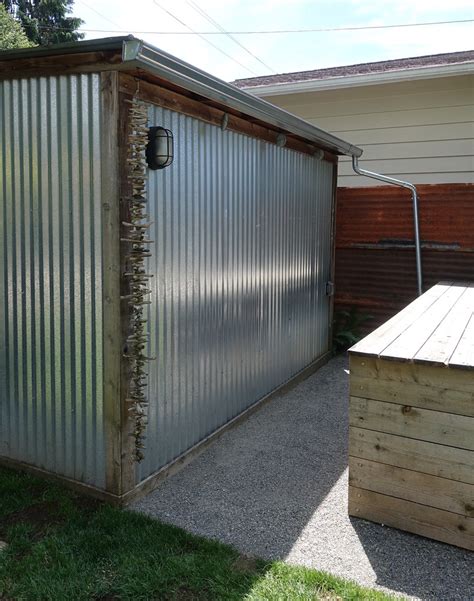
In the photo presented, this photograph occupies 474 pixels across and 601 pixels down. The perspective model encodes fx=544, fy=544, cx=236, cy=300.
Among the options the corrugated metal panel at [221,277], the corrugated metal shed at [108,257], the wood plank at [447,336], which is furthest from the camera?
the corrugated metal panel at [221,277]

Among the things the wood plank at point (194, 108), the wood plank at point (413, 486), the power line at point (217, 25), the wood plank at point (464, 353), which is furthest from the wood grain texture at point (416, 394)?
the power line at point (217, 25)

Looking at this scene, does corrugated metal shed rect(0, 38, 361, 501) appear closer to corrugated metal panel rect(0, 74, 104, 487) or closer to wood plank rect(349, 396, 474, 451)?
corrugated metal panel rect(0, 74, 104, 487)

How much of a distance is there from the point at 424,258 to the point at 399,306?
0.66 m

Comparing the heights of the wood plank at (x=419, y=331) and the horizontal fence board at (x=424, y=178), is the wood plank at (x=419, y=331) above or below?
below

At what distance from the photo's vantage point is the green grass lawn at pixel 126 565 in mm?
2293

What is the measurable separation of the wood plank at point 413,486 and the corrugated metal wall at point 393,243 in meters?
4.02

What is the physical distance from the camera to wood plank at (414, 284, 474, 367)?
2.71 m

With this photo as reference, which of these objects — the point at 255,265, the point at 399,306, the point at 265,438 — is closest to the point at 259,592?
the point at 265,438

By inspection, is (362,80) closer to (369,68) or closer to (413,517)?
(369,68)

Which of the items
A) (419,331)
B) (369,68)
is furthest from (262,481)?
(369,68)

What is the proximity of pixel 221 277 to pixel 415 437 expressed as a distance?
1.78 metres

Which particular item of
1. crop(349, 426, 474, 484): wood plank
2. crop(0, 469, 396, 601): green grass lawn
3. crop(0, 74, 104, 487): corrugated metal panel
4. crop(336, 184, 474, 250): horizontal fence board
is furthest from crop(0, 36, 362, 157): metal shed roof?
crop(336, 184, 474, 250): horizontal fence board

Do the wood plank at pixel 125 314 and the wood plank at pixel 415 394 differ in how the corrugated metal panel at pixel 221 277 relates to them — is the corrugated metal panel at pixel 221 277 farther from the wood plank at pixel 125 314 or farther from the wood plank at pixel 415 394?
the wood plank at pixel 415 394

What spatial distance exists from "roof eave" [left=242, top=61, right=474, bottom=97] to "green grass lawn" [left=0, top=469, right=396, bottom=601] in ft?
19.1
